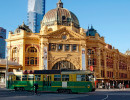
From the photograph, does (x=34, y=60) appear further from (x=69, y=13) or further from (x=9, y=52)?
(x=69, y=13)

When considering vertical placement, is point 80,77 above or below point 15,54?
below

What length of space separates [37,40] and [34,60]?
19.5ft

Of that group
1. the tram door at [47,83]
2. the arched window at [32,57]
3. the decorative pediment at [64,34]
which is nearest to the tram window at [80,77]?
the tram door at [47,83]

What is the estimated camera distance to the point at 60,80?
37.9m

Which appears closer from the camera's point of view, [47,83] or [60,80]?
[60,80]

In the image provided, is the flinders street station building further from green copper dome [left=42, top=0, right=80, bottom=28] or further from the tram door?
the tram door

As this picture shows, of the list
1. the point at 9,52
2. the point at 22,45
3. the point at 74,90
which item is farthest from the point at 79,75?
the point at 9,52

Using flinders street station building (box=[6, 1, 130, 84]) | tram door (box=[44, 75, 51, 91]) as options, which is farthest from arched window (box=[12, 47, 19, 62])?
tram door (box=[44, 75, 51, 91])

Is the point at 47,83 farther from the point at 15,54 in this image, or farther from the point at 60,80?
the point at 15,54

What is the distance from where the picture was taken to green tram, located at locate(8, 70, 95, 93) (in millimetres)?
37031

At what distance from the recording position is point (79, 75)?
3731 cm

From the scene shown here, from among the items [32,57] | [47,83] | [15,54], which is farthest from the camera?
[15,54]

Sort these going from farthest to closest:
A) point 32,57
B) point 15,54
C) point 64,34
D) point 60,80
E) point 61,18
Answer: point 61,18
point 15,54
point 32,57
point 64,34
point 60,80

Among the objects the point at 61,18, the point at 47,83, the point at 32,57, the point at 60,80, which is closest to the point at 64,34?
the point at 61,18
